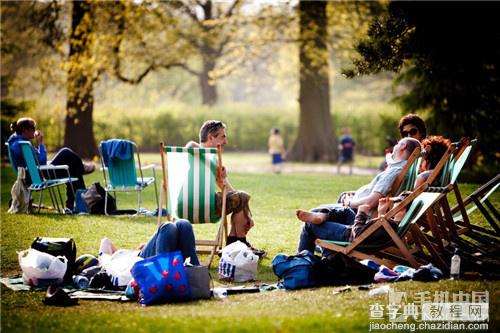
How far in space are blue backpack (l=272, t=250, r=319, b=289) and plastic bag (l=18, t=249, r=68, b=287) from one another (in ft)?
6.00

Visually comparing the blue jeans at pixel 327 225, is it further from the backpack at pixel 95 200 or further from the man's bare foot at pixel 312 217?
the backpack at pixel 95 200

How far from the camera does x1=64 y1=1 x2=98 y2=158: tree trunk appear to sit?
20.7 meters

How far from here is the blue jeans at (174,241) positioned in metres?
5.85

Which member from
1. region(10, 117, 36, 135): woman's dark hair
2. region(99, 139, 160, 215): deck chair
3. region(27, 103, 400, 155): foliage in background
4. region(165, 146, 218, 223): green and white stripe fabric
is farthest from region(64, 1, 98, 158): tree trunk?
region(165, 146, 218, 223): green and white stripe fabric

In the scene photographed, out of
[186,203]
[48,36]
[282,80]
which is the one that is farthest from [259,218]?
[282,80]

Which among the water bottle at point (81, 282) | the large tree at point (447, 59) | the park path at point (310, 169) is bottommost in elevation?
the park path at point (310, 169)

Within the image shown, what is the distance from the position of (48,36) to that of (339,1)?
9.36 m

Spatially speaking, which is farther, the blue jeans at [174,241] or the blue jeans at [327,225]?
the blue jeans at [327,225]

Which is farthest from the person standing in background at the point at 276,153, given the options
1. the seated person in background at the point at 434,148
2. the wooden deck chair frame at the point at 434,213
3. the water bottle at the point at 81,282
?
the water bottle at the point at 81,282

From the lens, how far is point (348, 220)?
6633 millimetres

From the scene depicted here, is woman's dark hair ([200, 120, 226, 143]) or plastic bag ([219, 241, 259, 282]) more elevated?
woman's dark hair ([200, 120, 226, 143])

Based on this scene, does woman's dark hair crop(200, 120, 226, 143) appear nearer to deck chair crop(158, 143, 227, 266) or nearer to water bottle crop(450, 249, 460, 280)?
deck chair crop(158, 143, 227, 266)

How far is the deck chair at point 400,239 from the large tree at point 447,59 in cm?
323

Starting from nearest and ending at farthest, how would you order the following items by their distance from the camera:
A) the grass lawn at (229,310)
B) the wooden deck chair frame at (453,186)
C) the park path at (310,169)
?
the grass lawn at (229,310), the wooden deck chair frame at (453,186), the park path at (310,169)
